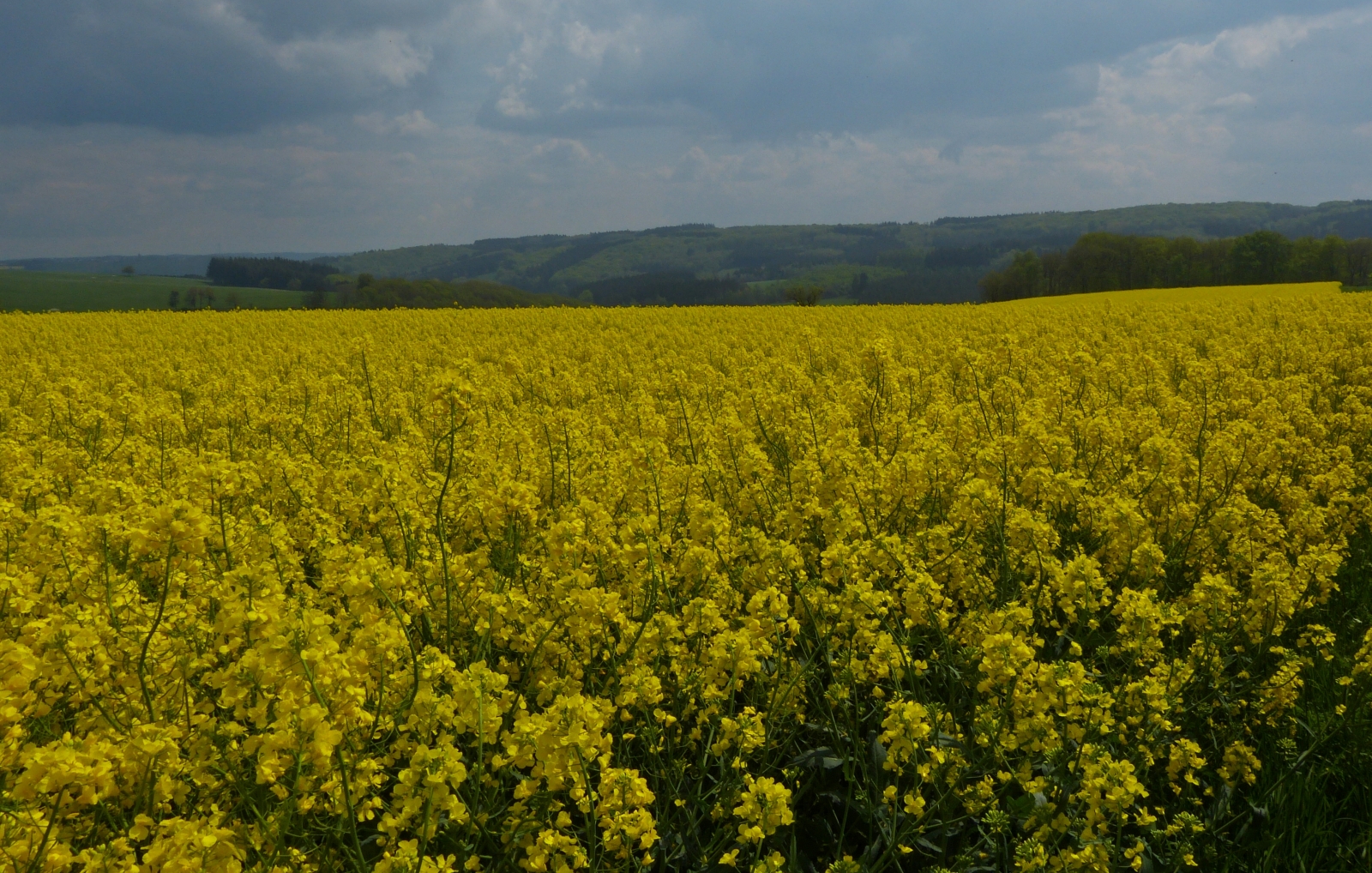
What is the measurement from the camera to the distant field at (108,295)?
2432 inches

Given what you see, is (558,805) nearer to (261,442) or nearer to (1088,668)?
(1088,668)

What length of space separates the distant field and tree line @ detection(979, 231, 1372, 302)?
6427 cm

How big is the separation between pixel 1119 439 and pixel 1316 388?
5135mm

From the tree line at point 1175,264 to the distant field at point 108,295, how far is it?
64.3 m

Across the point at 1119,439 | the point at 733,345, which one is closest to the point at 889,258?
the point at 733,345

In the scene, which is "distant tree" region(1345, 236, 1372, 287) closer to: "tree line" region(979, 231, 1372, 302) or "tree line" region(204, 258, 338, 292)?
"tree line" region(979, 231, 1372, 302)

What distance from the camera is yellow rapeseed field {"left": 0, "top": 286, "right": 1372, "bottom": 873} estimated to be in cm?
250

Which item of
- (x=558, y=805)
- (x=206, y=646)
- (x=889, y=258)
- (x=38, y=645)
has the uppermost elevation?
(x=889, y=258)

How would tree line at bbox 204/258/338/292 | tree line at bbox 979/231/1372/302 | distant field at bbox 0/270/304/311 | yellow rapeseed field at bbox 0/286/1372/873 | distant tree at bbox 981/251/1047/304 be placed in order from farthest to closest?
tree line at bbox 204/258/338/292
distant tree at bbox 981/251/1047/304
tree line at bbox 979/231/1372/302
distant field at bbox 0/270/304/311
yellow rapeseed field at bbox 0/286/1372/873

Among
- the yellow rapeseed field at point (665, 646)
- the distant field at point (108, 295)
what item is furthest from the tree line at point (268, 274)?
the yellow rapeseed field at point (665, 646)

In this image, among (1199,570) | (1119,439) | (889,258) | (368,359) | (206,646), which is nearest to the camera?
(206,646)

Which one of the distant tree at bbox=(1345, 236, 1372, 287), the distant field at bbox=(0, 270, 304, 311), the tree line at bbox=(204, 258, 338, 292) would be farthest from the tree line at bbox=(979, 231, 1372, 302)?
the tree line at bbox=(204, 258, 338, 292)

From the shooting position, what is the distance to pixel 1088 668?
4.39m

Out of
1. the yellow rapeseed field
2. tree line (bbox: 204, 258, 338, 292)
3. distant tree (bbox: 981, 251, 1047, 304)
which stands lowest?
the yellow rapeseed field
